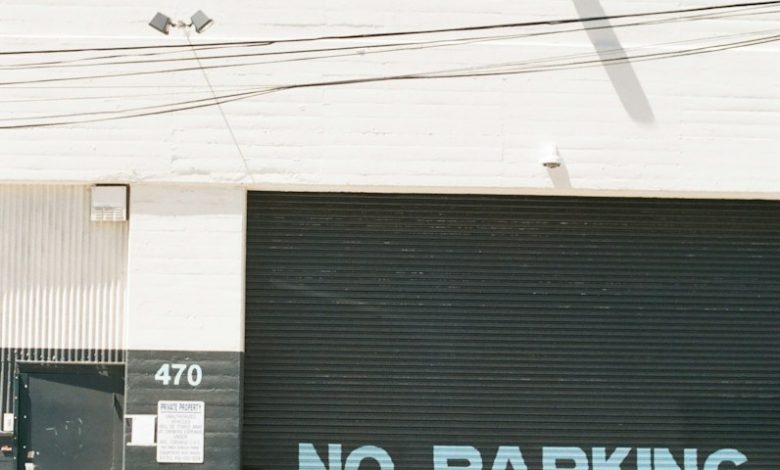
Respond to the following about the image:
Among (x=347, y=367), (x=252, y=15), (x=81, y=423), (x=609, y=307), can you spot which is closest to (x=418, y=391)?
(x=347, y=367)

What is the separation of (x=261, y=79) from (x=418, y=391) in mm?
3964

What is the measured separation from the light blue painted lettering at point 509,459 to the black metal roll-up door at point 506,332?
5cm

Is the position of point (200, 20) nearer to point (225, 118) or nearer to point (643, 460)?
point (225, 118)

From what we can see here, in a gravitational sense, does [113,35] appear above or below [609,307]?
above

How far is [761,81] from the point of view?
13.0 metres

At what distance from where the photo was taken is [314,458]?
1264 centimetres

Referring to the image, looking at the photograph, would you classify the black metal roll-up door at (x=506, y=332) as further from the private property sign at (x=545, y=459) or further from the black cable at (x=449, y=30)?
the black cable at (x=449, y=30)

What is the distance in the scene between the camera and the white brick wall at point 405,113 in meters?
12.5

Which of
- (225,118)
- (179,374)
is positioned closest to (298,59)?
(225,118)

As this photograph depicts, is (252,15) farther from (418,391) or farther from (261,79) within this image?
(418,391)

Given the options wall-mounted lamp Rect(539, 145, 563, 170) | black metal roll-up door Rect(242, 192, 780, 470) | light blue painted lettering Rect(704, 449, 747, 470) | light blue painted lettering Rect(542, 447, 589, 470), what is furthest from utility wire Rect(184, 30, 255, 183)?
light blue painted lettering Rect(704, 449, 747, 470)

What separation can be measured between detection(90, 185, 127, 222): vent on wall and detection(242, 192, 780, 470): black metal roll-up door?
1433 mm

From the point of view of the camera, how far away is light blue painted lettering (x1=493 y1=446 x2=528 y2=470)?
41.8ft

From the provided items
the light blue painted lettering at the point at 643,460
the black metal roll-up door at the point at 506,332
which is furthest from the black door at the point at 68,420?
the light blue painted lettering at the point at 643,460
